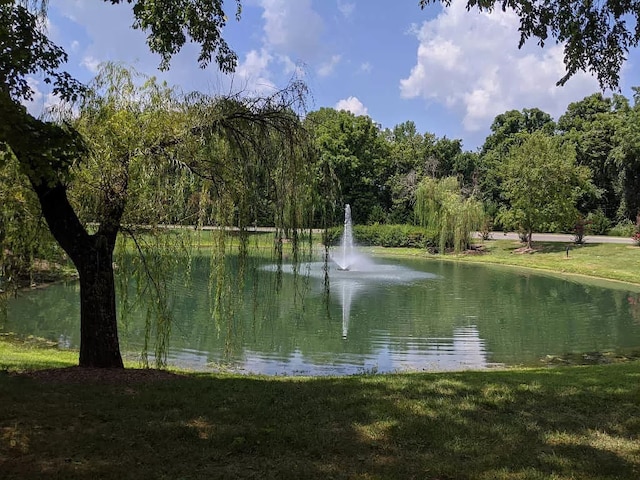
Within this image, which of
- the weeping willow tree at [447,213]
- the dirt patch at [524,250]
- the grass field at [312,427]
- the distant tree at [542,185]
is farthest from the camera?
the weeping willow tree at [447,213]

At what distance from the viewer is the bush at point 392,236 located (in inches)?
1583

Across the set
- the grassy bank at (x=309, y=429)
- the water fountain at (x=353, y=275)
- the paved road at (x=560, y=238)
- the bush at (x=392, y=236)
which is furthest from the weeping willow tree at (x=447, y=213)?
the grassy bank at (x=309, y=429)

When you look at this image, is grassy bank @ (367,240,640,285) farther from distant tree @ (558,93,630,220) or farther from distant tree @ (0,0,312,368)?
distant tree @ (0,0,312,368)

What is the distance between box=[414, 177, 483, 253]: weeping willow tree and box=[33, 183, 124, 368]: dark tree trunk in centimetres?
3083

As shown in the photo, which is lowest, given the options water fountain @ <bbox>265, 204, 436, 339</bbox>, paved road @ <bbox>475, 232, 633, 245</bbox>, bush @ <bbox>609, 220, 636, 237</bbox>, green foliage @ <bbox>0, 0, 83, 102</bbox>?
water fountain @ <bbox>265, 204, 436, 339</bbox>

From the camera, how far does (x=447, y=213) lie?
35.3 m

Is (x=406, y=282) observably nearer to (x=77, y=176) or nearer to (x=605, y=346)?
(x=605, y=346)

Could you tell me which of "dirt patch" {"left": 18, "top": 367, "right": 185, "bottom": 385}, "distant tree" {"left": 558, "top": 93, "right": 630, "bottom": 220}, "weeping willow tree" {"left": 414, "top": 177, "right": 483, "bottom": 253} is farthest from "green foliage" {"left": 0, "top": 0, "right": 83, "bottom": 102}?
"distant tree" {"left": 558, "top": 93, "right": 630, "bottom": 220}

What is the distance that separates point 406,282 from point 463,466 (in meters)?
19.5

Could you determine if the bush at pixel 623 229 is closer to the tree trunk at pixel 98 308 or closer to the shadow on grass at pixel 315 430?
the shadow on grass at pixel 315 430

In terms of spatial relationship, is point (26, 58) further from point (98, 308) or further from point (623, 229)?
point (623, 229)

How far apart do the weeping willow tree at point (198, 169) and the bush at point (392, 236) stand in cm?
3287

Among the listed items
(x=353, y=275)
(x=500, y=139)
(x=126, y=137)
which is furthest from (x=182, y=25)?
(x=500, y=139)

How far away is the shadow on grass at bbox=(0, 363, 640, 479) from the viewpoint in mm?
3607
